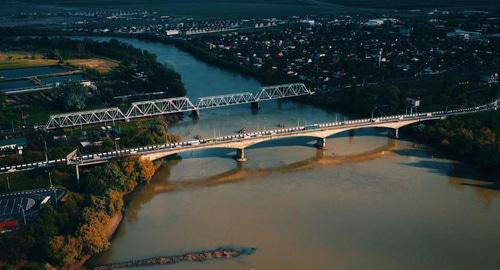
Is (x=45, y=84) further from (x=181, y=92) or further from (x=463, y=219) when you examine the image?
(x=463, y=219)

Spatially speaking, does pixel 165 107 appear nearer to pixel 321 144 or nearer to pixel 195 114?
pixel 195 114

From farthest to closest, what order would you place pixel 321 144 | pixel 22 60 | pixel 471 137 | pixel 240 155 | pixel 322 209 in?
1. pixel 22 60
2. pixel 321 144
3. pixel 471 137
4. pixel 240 155
5. pixel 322 209

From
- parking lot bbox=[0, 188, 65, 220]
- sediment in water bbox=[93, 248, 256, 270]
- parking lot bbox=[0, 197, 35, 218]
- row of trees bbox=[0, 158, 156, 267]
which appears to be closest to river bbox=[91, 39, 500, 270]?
sediment in water bbox=[93, 248, 256, 270]

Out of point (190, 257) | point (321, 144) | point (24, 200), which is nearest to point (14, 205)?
point (24, 200)

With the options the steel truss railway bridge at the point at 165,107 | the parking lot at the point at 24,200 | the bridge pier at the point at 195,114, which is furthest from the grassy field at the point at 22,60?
the parking lot at the point at 24,200

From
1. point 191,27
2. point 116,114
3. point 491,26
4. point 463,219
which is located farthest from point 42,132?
point 491,26
